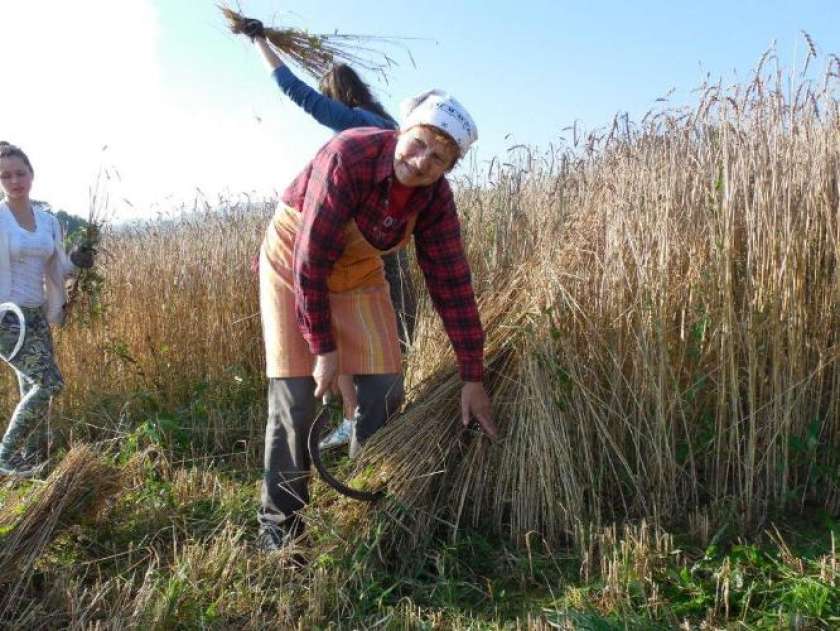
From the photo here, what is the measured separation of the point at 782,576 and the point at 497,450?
0.93m

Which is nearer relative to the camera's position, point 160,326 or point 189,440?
point 189,440

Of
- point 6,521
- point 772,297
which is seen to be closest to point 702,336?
point 772,297

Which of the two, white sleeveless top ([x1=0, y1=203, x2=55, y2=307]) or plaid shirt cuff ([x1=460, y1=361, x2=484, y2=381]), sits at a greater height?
white sleeveless top ([x1=0, y1=203, x2=55, y2=307])

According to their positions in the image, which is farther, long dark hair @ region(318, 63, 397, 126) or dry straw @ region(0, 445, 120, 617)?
long dark hair @ region(318, 63, 397, 126)

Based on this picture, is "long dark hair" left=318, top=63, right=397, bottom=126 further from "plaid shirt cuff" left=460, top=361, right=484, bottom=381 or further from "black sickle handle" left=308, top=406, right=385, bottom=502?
"black sickle handle" left=308, top=406, right=385, bottom=502

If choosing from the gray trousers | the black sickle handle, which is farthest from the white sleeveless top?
the black sickle handle

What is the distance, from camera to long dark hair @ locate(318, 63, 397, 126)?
328cm

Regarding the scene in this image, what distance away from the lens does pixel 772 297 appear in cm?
226

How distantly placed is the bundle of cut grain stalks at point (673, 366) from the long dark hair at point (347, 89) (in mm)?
1283

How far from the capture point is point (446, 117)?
190cm

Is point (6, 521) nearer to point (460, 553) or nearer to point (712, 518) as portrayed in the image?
point (460, 553)

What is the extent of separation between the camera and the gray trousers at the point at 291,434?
2.30 meters

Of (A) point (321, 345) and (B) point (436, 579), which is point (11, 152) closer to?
(A) point (321, 345)

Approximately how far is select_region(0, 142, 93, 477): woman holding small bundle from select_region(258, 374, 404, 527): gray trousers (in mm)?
1417
